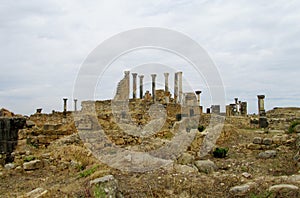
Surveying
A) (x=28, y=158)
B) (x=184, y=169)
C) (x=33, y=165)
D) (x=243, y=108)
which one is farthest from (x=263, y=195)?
(x=243, y=108)

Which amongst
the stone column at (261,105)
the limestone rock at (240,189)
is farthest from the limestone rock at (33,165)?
the stone column at (261,105)

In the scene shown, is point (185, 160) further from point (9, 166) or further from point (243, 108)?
point (243, 108)

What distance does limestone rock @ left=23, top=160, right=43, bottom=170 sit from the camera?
28.0ft

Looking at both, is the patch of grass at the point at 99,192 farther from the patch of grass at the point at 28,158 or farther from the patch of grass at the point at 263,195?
the patch of grass at the point at 28,158

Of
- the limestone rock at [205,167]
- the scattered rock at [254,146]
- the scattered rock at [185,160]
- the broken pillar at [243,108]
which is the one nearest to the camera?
the limestone rock at [205,167]

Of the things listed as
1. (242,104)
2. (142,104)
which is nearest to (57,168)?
(142,104)

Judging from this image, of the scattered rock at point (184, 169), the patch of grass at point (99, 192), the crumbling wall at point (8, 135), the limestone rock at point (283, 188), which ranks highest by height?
the crumbling wall at point (8, 135)

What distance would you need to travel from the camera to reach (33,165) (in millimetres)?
8609

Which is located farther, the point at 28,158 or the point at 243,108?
the point at 243,108

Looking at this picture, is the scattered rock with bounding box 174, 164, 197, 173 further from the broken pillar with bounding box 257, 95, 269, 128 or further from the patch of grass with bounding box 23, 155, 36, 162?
the broken pillar with bounding box 257, 95, 269, 128

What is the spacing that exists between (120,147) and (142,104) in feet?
51.7

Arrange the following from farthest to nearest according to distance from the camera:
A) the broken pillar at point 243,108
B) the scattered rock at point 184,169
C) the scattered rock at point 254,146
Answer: the broken pillar at point 243,108 < the scattered rock at point 254,146 < the scattered rock at point 184,169

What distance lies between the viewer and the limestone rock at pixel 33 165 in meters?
8.54

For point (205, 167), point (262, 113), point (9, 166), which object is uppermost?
point (262, 113)
